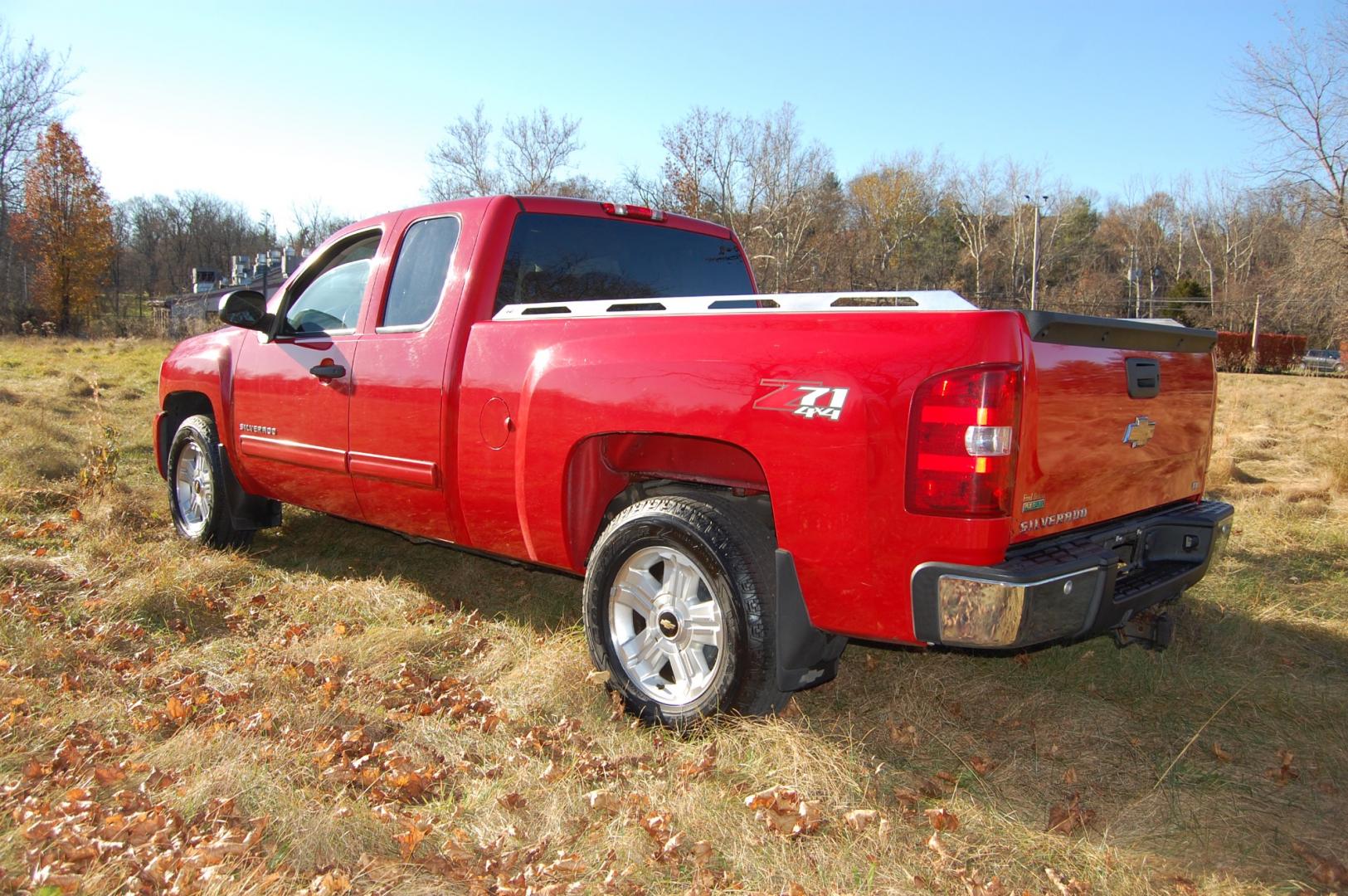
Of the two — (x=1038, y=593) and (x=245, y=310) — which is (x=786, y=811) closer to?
(x=1038, y=593)

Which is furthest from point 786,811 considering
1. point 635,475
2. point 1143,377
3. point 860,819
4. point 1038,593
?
point 1143,377

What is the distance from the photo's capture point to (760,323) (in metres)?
2.89

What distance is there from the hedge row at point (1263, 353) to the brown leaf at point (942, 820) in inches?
1408

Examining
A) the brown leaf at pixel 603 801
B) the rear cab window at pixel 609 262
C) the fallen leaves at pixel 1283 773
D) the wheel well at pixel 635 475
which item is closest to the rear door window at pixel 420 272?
the rear cab window at pixel 609 262

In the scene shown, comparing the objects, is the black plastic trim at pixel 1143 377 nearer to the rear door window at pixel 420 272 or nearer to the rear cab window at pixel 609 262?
the rear cab window at pixel 609 262

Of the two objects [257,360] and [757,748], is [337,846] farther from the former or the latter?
[257,360]

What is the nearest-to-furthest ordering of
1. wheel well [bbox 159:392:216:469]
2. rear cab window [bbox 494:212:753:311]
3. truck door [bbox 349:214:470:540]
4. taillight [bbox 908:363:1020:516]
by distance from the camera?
taillight [bbox 908:363:1020:516] → truck door [bbox 349:214:470:540] → rear cab window [bbox 494:212:753:311] → wheel well [bbox 159:392:216:469]

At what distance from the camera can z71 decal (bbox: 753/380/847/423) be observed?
2668 millimetres

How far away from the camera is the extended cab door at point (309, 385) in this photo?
4516mm

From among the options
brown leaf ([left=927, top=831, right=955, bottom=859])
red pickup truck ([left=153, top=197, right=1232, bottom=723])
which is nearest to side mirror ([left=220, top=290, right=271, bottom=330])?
red pickup truck ([left=153, top=197, right=1232, bottom=723])

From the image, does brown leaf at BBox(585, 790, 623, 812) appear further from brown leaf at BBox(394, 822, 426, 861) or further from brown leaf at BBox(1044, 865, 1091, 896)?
brown leaf at BBox(1044, 865, 1091, 896)

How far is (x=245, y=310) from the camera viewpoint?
15.8ft

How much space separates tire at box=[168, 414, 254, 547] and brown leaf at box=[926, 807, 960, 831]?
4.47 m

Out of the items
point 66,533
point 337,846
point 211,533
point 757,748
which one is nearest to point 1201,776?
point 757,748
